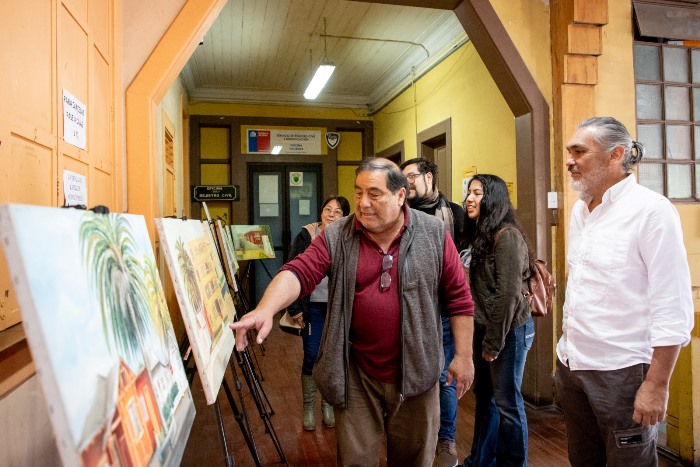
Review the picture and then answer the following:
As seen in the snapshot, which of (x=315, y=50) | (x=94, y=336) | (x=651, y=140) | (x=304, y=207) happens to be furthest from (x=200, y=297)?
(x=304, y=207)

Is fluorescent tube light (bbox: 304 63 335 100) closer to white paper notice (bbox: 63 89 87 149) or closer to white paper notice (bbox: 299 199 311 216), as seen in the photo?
white paper notice (bbox: 299 199 311 216)

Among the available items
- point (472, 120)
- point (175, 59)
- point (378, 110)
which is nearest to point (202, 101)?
point (378, 110)

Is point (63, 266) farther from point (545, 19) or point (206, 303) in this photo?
point (545, 19)

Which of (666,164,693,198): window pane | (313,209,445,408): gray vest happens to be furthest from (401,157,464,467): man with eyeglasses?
(666,164,693,198): window pane

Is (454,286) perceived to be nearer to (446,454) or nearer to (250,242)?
(446,454)

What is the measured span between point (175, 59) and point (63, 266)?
1.99 meters

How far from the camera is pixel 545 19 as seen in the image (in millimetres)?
3348

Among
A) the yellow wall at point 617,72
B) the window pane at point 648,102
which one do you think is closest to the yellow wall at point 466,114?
the yellow wall at point 617,72

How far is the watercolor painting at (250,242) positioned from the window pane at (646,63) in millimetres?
4457

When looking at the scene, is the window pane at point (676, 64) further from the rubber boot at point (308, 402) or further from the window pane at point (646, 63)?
the rubber boot at point (308, 402)

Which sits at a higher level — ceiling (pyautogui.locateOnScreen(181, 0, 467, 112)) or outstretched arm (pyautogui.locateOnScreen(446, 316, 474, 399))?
ceiling (pyautogui.locateOnScreen(181, 0, 467, 112))

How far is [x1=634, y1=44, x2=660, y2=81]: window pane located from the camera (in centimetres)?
337

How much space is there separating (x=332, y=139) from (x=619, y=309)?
6.46 meters

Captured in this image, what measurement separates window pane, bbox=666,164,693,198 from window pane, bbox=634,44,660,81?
65cm
